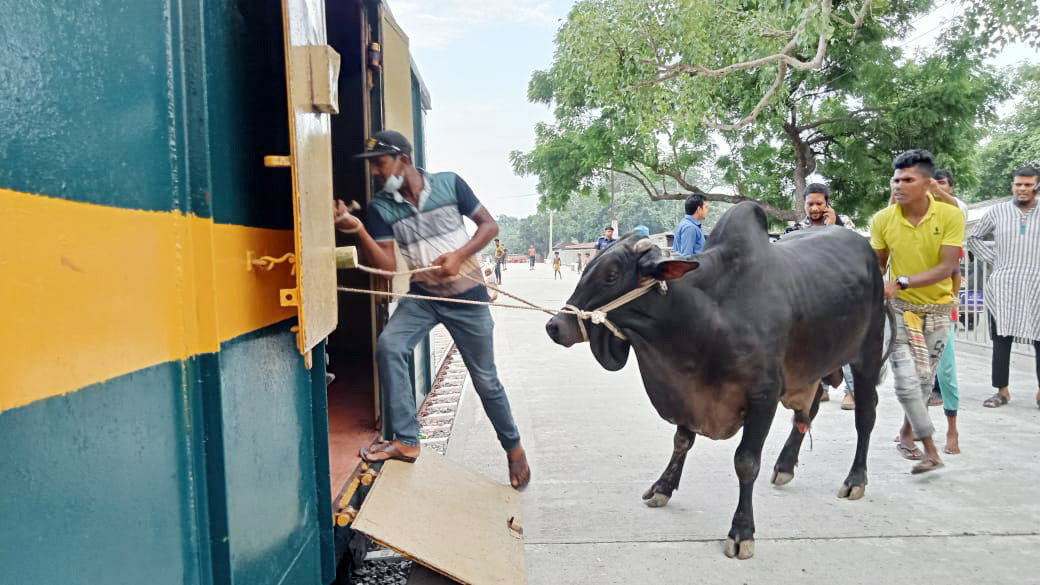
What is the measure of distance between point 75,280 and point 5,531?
0.39m

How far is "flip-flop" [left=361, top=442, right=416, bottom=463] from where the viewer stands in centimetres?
328

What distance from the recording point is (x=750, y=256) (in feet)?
11.9

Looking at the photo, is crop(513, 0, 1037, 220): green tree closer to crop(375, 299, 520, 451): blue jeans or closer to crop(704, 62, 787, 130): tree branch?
crop(704, 62, 787, 130): tree branch

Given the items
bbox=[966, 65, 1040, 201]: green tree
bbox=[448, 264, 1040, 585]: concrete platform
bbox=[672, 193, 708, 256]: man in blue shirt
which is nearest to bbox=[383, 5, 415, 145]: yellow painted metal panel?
bbox=[448, 264, 1040, 585]: concrete platform

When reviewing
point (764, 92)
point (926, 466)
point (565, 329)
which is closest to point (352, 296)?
point (565, 329)

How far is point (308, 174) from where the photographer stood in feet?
6.73

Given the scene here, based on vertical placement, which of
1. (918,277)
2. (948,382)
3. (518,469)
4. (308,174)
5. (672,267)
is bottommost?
(518,469)

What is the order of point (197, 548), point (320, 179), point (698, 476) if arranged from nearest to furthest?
point (197, 548) → point (320, 179) → point (698, 476)

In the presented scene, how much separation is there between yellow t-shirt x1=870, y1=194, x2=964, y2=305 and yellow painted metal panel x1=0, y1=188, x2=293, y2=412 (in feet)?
13.3

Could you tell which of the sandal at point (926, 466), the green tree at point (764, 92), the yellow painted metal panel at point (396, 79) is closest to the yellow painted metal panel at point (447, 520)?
the yellow painted metal panel at point (396, 79)

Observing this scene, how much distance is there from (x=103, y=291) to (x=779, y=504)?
364 cm

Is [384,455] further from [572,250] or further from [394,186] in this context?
[572,250]

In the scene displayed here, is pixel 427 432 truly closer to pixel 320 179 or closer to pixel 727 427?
pixel 727 427

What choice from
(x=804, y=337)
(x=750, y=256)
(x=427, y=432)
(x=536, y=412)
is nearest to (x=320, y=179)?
(x=750, y=256)
